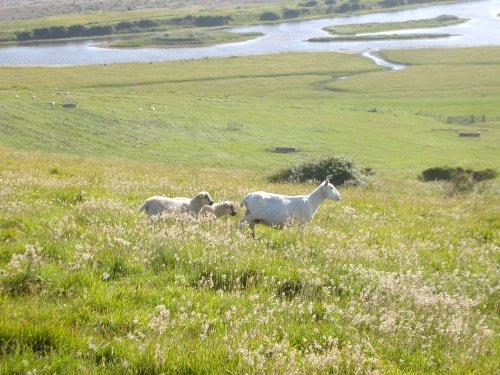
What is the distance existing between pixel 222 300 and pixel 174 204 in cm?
714

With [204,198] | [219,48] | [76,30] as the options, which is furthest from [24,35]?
[204,198]

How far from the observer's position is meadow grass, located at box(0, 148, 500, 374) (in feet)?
18.4

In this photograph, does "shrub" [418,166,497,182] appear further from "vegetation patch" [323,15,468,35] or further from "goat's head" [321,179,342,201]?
"vegetation patch" [323,15,468,35]

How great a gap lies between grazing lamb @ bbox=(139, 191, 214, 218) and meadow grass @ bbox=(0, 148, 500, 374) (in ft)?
5.08

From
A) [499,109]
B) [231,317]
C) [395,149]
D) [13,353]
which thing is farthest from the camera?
[499,109]

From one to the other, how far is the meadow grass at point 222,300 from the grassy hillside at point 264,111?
32.2 meters

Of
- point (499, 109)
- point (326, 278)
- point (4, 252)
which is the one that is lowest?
point (499, 109)

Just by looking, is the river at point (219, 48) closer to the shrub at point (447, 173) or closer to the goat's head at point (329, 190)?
the shrub at point (447, 173)

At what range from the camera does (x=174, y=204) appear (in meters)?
14.1

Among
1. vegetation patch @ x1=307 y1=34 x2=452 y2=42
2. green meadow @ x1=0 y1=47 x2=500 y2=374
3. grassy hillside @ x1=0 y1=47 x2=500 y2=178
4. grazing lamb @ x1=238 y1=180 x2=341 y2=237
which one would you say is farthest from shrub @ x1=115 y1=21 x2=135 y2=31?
grazing lamb @ x1=238 y1=180 x2=341 y2=237

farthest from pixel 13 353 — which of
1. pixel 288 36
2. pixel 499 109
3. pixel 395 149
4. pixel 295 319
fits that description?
pixel 288 36

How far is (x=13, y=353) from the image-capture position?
541 centimetres

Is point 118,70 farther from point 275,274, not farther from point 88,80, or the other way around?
point 275,274

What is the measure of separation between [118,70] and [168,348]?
Result: 107 meters
